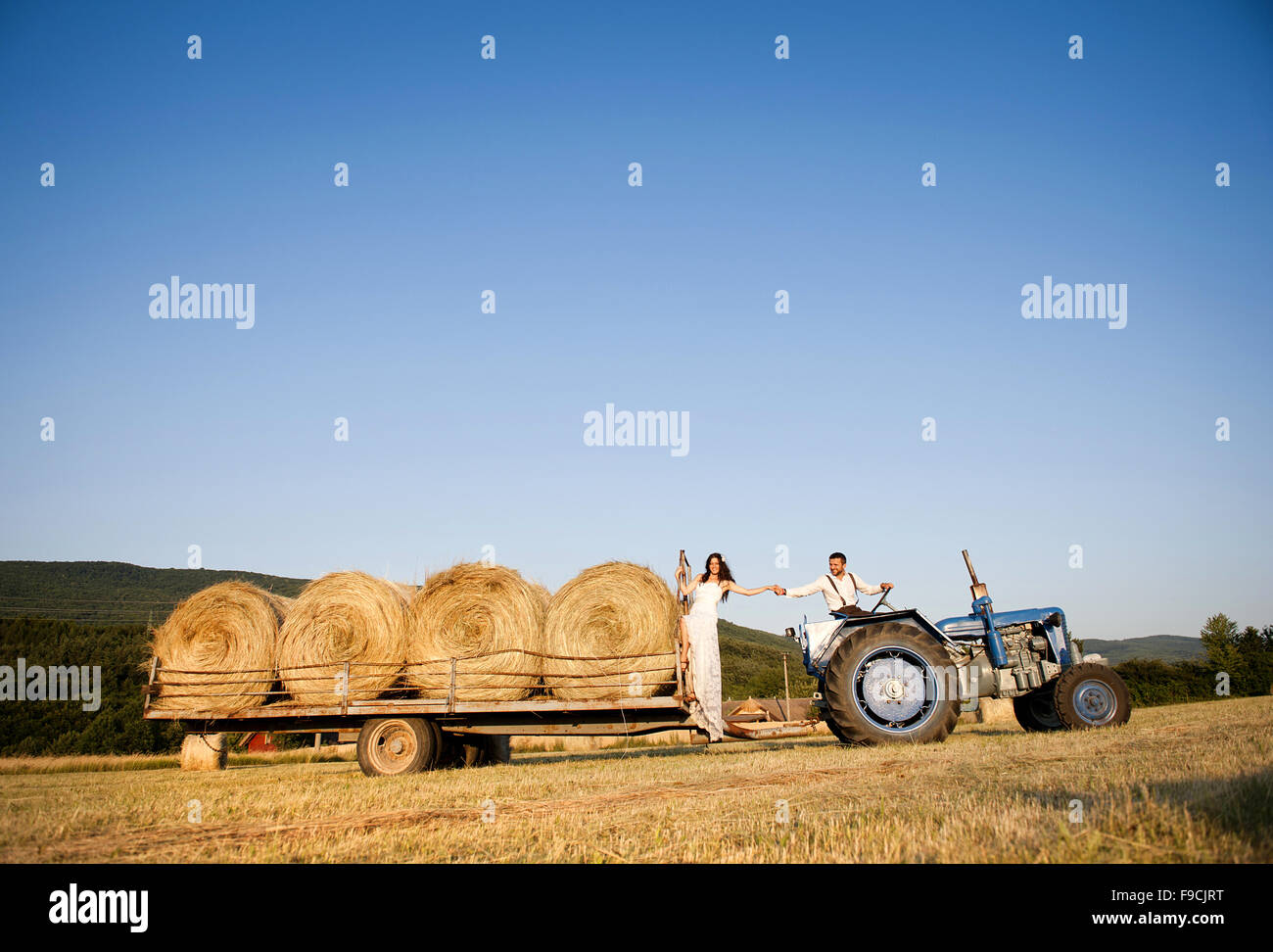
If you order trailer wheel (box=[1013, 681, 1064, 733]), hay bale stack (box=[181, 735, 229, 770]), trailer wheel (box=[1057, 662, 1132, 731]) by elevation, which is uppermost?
trailer wheel (box=[1057, 662, 1132, 731])

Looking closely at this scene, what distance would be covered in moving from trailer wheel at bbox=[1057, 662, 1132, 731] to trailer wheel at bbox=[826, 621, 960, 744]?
1736 mm

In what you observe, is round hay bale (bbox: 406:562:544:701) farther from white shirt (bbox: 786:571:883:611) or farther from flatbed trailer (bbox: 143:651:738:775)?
white shirt (bbox: 786:571:883:611)

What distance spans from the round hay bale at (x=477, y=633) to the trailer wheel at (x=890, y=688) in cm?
335

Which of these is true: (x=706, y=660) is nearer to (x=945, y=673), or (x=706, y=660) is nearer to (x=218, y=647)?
(x=945, y=673)

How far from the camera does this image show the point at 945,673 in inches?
296

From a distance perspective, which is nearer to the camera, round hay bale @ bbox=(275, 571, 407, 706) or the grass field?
the grass field

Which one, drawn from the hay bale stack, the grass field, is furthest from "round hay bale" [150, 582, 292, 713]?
the hay bale stack

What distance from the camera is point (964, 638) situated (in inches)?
368

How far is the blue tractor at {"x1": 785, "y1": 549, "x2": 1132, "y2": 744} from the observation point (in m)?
7.56

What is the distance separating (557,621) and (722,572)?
234 centimetres

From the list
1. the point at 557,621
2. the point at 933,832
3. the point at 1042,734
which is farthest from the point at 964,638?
the point at 933,832

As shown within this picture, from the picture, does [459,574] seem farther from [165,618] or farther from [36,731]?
[36,731]

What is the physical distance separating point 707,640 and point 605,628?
1.75 meters
